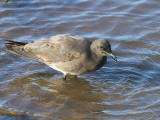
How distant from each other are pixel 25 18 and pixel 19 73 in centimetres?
313

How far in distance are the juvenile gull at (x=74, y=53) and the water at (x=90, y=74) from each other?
0.54m

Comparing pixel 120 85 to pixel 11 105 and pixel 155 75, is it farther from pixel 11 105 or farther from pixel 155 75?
pixel 11 105

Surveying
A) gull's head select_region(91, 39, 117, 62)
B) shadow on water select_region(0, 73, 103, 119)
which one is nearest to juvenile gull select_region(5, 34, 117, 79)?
gull's head select_region(91, 39, 117, 62)

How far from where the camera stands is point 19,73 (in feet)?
24.2

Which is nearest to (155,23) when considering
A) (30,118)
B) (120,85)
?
(120,85)

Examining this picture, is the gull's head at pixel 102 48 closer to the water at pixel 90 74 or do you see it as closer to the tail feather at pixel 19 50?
the water at pixel 90 74

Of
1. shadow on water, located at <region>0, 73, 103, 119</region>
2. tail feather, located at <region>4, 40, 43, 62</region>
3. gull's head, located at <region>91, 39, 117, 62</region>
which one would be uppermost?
gull's head, located at <region>91, 39, 117, 62</region>

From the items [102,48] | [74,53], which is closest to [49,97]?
[74,53]

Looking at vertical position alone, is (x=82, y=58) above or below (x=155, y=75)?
above

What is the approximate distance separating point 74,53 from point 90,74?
1.07 meters

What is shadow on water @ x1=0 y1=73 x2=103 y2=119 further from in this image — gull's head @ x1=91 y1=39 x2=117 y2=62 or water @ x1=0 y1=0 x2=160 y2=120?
gull's head @ x1=91 y1=39 x2=117 y2=62

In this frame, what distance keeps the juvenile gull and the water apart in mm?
540

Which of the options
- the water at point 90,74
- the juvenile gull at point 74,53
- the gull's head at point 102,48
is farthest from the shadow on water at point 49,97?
the gull's head at point 102,48

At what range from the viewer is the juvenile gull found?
21.6ft
